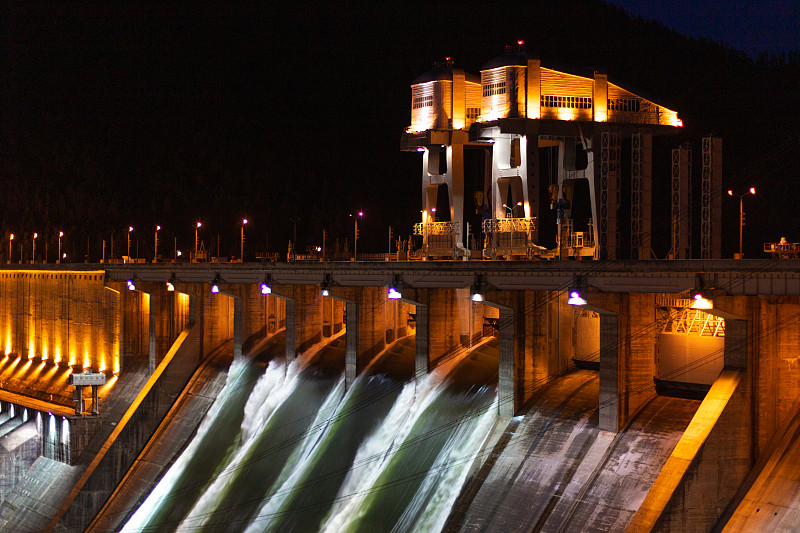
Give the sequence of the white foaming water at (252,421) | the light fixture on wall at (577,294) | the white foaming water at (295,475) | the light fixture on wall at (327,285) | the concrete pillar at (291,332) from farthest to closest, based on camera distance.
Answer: the concrete pillar at (291,332), the light fixture on wall at (327,285), the white foaming water at (252,421), the white foaming water at (295,475), the light fixture on wall at (577,294)

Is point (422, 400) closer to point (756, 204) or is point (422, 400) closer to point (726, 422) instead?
point (726, 422)

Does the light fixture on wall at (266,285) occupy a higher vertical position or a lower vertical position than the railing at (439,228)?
lower

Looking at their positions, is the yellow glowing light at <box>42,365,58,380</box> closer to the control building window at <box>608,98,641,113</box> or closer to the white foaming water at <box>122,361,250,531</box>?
the white foaming water at <box>122,361,250,531</box>

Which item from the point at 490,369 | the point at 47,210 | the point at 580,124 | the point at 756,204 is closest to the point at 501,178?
the point at 580,124

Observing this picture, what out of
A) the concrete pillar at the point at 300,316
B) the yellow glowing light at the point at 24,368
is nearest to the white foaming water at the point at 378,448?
the concrete pillar at the point at 300,316

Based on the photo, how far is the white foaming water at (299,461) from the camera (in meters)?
43.0

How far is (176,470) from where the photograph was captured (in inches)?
2103

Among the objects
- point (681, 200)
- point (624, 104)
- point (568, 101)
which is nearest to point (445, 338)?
point (681, 200)

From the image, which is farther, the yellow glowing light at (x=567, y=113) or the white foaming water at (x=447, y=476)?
the yellow glowing light at (x=567, y=113)

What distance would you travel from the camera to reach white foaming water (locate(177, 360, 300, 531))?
47281mm

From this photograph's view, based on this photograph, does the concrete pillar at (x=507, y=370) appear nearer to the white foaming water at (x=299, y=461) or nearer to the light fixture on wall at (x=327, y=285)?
the white foaming water at (x=299, y=461)

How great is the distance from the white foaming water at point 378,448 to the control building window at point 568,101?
56.1 ft

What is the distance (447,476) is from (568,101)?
24.0 metres

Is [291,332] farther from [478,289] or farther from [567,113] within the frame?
[567,113]
